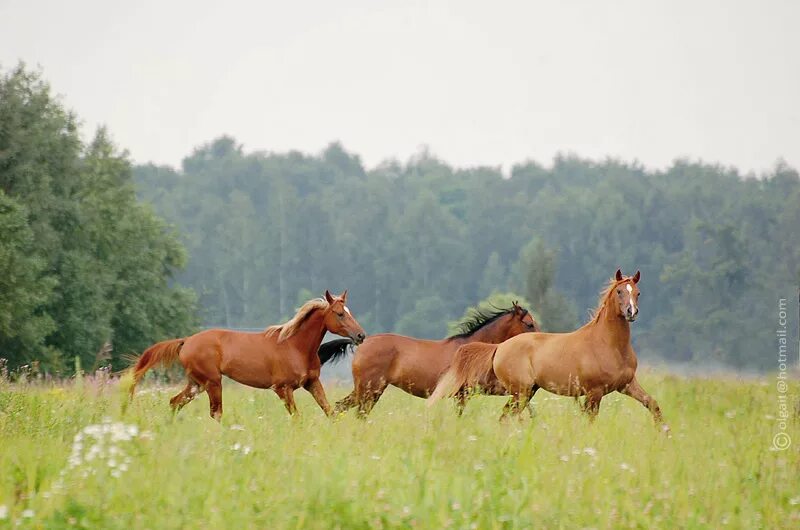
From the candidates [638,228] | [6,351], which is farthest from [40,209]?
[638,228]

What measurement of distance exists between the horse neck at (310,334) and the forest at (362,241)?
21.9 meters

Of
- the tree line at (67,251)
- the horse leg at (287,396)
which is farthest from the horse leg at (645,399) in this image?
the tree line at (67,251)

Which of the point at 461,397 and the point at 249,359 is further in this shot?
the point at 249,359

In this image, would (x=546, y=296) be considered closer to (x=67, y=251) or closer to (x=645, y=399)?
(x=67, y=251)

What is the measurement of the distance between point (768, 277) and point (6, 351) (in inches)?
2197

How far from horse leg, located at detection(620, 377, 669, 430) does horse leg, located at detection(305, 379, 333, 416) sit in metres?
3.00

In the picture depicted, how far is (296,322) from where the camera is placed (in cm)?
1309

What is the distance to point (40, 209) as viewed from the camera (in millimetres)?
37812

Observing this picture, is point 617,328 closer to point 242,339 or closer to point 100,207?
point 242,339

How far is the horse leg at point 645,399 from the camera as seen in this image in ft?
36.3

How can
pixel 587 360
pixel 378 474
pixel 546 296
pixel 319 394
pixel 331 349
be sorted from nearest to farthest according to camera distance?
pixel 378 474
pixel 587 360
pixel 319 394
pixel 331 349
pixel 546 296

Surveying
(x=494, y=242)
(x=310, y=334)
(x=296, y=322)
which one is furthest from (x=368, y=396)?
(x=494, y=242)

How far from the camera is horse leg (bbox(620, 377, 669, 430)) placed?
1107 centimetres

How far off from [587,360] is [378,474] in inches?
171
